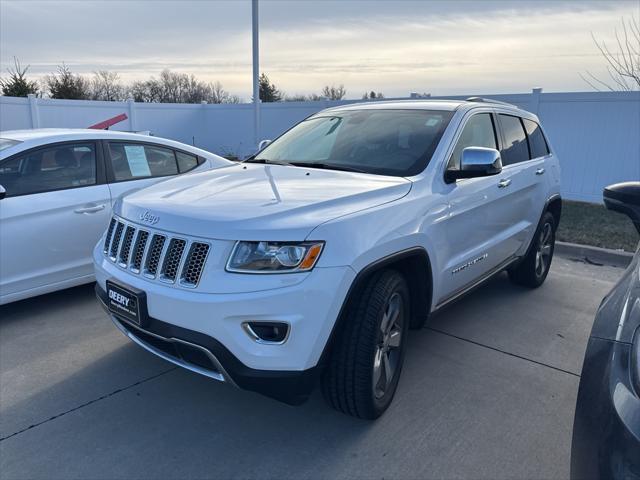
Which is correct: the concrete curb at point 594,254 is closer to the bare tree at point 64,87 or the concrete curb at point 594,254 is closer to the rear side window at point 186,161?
the rear side window at point 186,161

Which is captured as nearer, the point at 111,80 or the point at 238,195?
the point at 238,195

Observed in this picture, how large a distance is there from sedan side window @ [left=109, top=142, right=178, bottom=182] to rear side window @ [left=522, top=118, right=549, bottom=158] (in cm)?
363

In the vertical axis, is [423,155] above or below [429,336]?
above

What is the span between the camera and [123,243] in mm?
2977

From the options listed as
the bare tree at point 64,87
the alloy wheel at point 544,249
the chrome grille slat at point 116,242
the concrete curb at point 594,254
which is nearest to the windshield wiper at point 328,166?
the chrome grille slat at point 116,242

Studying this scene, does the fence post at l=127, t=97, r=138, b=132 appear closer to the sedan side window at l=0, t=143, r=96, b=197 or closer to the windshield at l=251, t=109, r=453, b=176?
the sedan side window at l=0, t=143, r=96, b=197

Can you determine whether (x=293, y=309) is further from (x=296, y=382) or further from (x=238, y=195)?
(x=238, y=195)

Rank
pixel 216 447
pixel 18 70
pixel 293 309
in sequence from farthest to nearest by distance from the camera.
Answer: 1. pixel 18 70
2. pixel 216 447
3. pixel 293 309

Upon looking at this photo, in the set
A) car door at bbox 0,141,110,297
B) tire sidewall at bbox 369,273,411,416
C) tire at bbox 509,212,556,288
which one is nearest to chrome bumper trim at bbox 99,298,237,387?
tire sidewall at bbox 369,273,411,416

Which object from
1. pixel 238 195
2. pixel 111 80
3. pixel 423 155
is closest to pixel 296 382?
pixel 238 195

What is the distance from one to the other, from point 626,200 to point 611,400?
1411mm

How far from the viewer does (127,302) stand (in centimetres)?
278

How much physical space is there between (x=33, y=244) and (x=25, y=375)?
4.00ft

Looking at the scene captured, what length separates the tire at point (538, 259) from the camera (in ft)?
17.2
